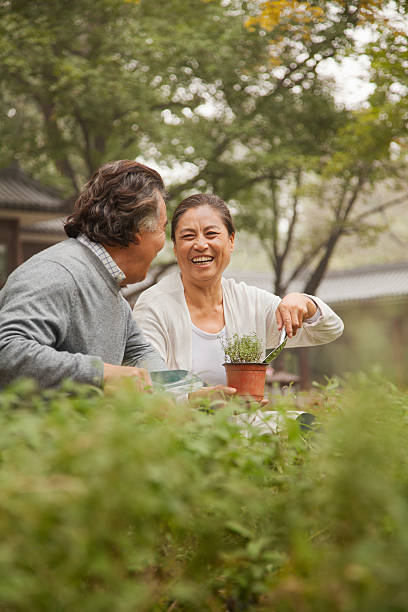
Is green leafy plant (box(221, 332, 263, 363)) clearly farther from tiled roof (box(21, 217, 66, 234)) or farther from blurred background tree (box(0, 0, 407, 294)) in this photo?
tiled roof (box(21, 217, 66, 234))

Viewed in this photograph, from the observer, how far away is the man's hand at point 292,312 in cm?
305

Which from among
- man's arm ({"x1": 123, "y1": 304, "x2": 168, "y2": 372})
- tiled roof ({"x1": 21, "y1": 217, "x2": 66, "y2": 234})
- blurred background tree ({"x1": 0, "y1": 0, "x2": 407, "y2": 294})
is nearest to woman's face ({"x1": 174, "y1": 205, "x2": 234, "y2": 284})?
man's arm ({"x1": 123, "y1": 304, "x2": 168, "y2": 372})

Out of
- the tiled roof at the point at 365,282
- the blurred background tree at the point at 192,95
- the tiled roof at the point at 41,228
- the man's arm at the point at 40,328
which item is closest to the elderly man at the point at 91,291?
the man's arm at the point at 40,328

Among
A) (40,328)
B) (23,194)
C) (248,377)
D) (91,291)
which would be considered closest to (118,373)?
(40,328)

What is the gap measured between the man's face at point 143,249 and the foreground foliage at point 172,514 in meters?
1.57

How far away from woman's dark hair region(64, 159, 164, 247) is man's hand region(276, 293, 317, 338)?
735 mm

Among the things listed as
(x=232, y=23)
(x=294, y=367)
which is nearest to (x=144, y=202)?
(x=232, y=23)

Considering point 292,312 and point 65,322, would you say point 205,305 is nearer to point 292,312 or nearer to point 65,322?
point 292,312

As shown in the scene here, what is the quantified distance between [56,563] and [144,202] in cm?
201

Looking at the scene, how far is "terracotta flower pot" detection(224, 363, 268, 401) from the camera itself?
2631mm

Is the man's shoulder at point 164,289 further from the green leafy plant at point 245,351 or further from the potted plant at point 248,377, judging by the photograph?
the potted plant at point 248,377

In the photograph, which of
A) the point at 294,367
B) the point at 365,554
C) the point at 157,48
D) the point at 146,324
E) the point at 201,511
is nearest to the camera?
the point at 365,554

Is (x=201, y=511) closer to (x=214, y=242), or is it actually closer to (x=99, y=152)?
(x=214, y=242)

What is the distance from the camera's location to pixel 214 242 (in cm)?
346
